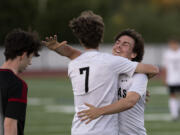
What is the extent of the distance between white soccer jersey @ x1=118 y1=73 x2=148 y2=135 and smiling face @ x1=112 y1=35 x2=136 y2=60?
377 millimetres

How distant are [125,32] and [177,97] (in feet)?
32.2

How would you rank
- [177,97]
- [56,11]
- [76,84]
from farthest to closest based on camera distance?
[56,11] → [177,97] → [76,84]

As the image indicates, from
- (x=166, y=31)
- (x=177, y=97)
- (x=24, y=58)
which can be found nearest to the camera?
(x=24, y=58)

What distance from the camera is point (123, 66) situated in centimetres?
467

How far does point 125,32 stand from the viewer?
5.25 meters

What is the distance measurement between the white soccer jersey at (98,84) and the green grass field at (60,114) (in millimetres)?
6948

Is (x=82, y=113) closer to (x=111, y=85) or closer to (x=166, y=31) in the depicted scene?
(x=111, y=85)

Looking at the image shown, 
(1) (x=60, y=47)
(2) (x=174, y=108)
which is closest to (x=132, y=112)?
(1) (x=60, y=47)

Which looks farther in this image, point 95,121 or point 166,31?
point 166,31

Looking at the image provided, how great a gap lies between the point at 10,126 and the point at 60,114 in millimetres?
11658

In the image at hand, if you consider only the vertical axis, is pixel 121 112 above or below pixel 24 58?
below

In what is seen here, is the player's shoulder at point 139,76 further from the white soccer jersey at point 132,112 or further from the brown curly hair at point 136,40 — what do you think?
the brown curly hair at point 136,40

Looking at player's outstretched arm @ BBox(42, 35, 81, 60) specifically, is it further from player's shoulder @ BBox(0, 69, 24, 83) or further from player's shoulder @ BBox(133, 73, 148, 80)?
player's shoulder @ BBox(0, 69, 24, 83)

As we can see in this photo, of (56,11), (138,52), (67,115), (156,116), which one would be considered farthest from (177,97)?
(56,11)
